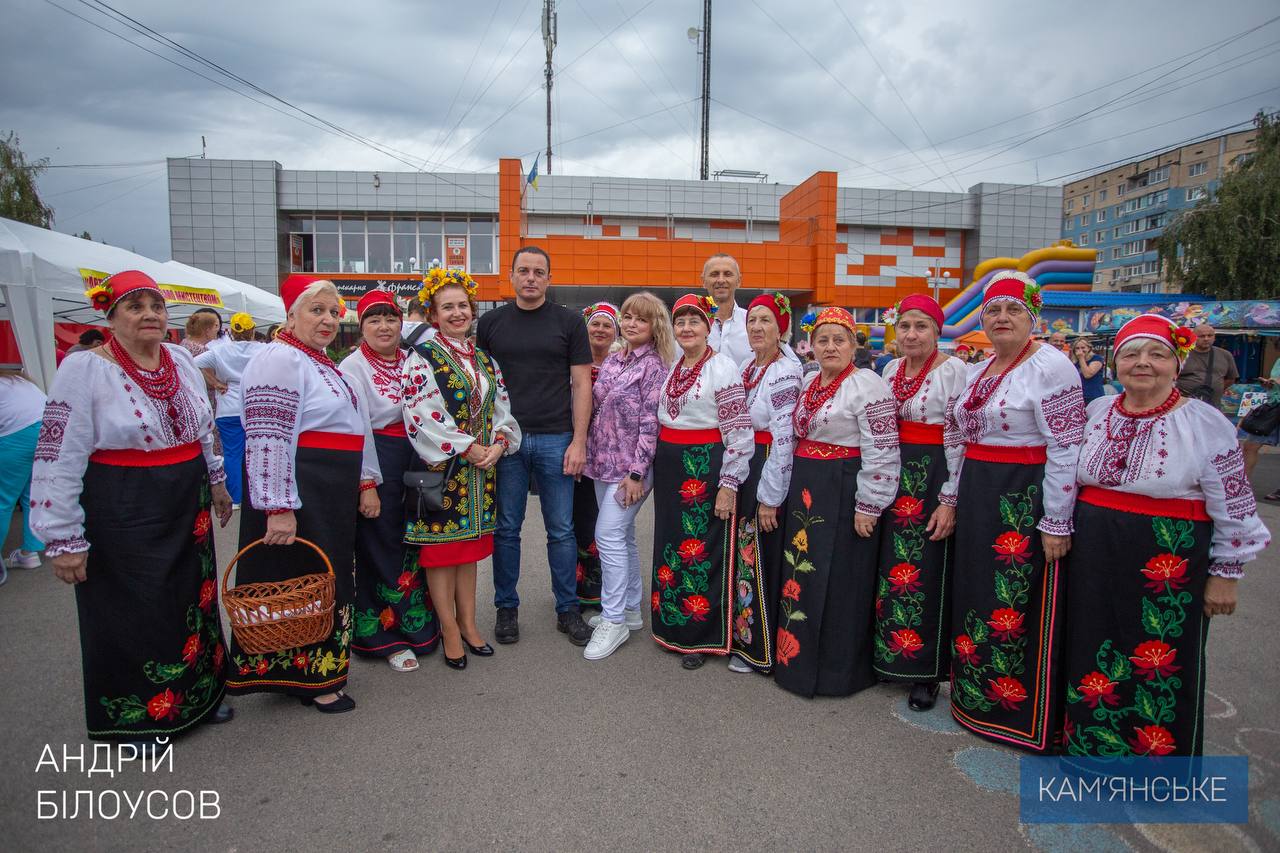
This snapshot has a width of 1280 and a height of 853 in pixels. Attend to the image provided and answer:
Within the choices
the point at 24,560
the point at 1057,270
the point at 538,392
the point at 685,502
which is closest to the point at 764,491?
the point at 685,502

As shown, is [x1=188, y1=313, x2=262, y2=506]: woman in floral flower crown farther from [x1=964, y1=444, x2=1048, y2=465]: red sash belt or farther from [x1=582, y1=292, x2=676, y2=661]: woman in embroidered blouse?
[x1=964, y1=444, x2=1048, y2=465]: red sash belt

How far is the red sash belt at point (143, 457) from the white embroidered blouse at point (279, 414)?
0.24 m

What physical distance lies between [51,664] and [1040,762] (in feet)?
15.2

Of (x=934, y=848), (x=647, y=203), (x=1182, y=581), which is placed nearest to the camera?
(x=934, y=848)

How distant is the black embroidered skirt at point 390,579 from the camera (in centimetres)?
354

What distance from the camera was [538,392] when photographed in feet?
12.4

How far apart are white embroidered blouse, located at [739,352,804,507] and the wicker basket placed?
6.36ft

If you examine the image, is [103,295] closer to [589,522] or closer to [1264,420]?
[589,522]

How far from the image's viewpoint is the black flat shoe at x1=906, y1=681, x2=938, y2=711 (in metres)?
3.15

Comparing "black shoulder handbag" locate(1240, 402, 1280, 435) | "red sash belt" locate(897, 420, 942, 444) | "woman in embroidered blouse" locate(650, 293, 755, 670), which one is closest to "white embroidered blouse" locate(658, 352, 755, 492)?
"woman in embroidered blouse" locate(650, 293, 755, 670)

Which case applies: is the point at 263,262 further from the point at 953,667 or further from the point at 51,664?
the point at 953,667

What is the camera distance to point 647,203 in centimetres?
2914

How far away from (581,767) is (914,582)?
1638 mm

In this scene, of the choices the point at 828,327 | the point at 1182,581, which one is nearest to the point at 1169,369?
the point at 1182,581
